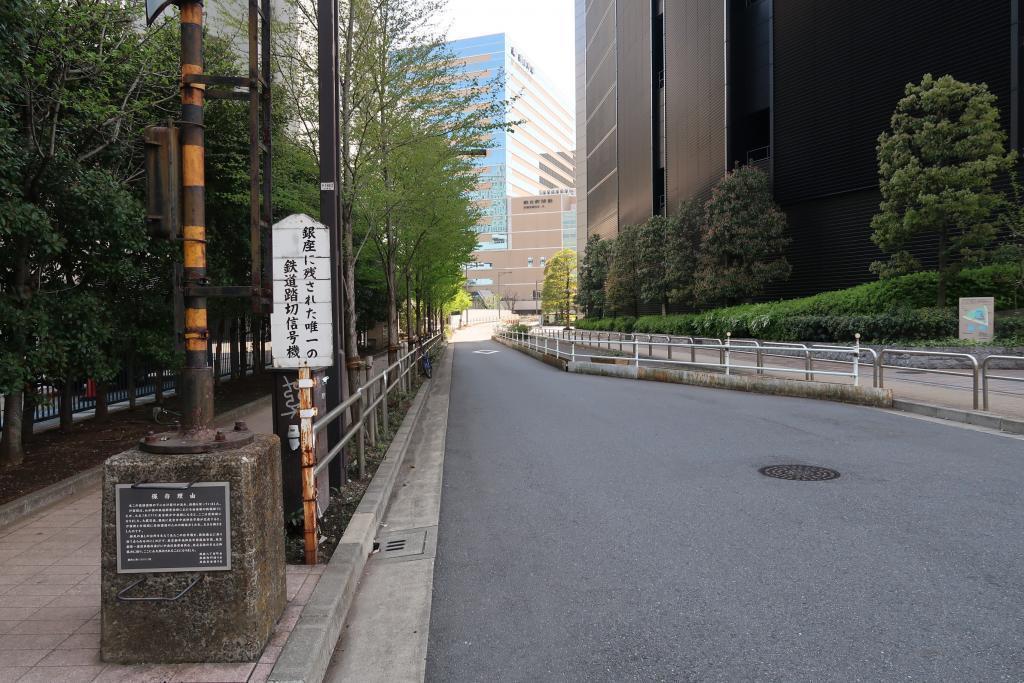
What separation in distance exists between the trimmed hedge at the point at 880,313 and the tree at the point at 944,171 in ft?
2.34

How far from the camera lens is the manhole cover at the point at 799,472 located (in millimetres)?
7184

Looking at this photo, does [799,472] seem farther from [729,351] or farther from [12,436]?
[729,351]

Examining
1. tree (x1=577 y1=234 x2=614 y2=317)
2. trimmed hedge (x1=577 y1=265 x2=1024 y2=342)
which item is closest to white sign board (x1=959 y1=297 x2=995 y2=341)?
trimmed hedge (x1=577 y1=265 x2=1024 y2=342)

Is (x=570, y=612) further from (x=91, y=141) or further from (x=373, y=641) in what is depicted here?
(x=91, y=141)

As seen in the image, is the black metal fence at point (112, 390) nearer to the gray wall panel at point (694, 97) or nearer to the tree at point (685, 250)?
the tree at point (685, 250)

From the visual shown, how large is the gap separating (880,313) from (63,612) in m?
23.8

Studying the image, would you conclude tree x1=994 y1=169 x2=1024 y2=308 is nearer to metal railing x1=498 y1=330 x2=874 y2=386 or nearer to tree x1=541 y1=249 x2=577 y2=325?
metal railing x1=498 y1=330 x2=874 y2=386

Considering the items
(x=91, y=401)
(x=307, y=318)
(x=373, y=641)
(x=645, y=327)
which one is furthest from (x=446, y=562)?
(x=645, y=327)

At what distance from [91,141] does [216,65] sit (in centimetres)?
267

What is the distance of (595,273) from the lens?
195 ft

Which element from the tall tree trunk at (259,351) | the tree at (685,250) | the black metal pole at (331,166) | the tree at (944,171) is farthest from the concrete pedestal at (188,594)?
the tree at (685,250)

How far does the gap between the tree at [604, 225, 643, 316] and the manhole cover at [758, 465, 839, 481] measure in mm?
38882

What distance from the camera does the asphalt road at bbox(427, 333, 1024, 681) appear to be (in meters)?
3.43

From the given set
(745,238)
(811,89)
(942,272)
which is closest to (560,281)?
(745,238)
